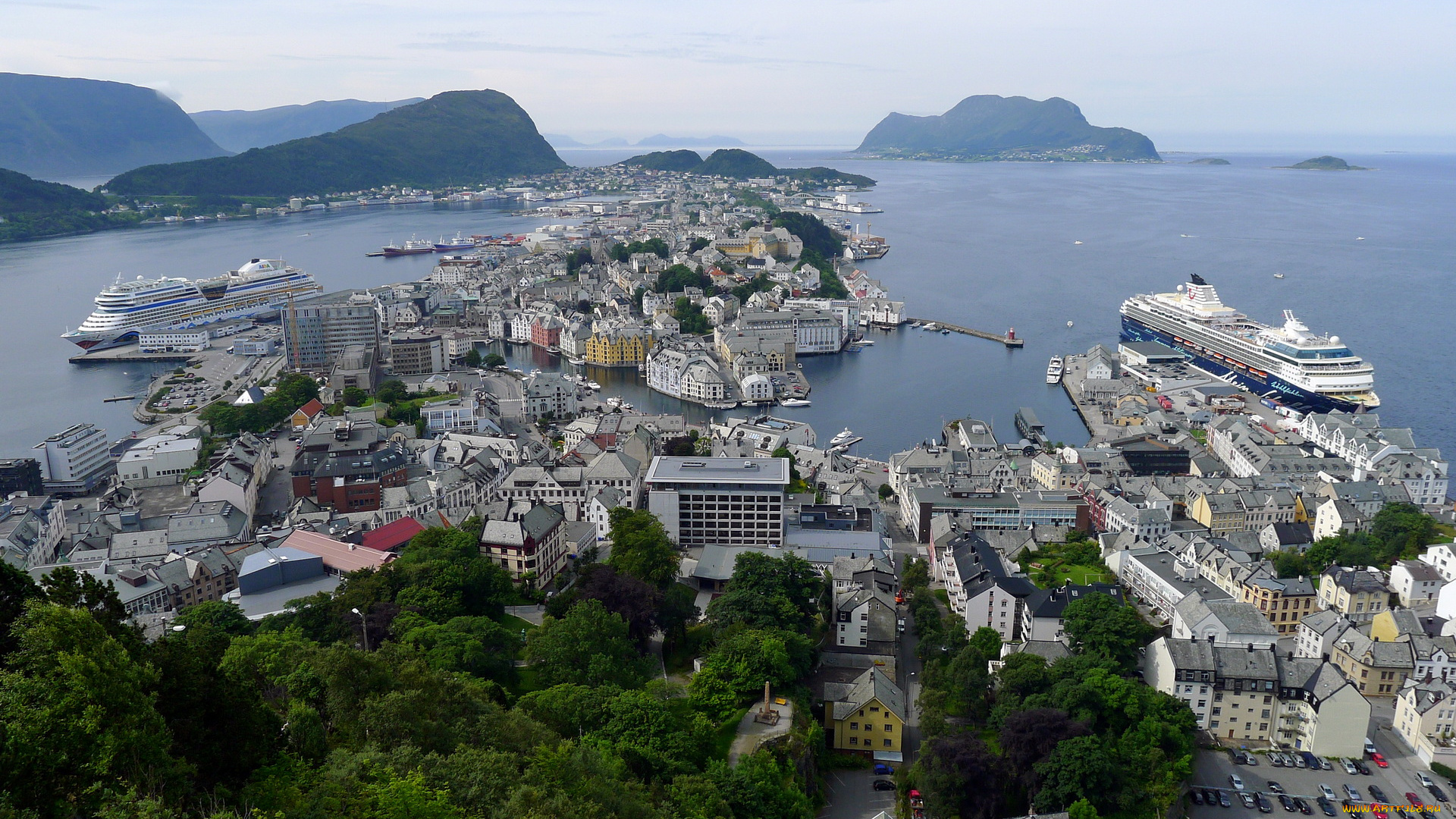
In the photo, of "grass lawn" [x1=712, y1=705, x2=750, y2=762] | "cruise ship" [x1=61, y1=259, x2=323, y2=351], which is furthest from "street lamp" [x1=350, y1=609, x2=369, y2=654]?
"cruise ship" [x1=61, y1=259, x2=323, y2=351]

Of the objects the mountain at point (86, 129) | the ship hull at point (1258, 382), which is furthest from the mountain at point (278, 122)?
the ship hull at point (1258, 382)

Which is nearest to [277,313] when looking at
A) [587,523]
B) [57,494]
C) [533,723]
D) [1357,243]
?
[57,494]

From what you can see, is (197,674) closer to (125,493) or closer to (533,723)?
(533,723)

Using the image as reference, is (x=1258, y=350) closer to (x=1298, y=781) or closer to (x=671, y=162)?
(x=1298, y=781)

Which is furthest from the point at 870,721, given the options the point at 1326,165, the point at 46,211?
the point at 1326,165

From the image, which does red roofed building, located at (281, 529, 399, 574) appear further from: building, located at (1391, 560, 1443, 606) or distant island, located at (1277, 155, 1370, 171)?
distant island, located at (1277, 155, 1370, 171)

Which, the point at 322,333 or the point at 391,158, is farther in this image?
the point at 391,158
